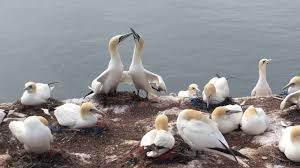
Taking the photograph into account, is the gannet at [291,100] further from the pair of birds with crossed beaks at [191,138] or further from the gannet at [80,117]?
the gannet at [80,117]

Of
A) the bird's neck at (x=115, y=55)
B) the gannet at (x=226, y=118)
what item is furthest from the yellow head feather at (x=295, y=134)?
the bird's neck at (x=115, y=55)

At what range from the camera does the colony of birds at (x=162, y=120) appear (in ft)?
30.3

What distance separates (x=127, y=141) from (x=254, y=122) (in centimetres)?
258

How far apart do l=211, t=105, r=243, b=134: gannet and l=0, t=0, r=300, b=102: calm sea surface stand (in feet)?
44.0

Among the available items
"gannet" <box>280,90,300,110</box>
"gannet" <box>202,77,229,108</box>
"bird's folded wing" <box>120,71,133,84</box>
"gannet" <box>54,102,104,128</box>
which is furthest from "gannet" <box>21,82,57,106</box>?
"gannet" <box>280,90,300,110</box>

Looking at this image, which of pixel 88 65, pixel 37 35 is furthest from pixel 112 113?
pixel 37 35

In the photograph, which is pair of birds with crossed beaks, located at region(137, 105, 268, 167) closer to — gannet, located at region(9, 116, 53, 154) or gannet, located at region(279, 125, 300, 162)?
gannet, located at region(279, 125, 300, 162)

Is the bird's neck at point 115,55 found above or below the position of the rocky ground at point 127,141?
above

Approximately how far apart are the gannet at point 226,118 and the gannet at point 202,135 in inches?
65.8

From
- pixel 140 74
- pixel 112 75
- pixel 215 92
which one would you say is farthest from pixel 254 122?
pixel 112 75

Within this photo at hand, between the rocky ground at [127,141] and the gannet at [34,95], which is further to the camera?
the gannet at [34,95]

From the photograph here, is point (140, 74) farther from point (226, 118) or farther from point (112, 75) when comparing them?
point (226, 118)

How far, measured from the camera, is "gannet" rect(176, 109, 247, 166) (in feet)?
30.0

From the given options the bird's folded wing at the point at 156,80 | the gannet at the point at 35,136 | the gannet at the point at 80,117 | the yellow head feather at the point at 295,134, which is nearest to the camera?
the gannet at the point at 35,136
